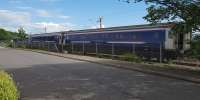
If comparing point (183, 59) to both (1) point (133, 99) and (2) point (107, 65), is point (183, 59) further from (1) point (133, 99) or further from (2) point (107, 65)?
(1) point (133, 99)

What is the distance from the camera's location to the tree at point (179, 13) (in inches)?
696

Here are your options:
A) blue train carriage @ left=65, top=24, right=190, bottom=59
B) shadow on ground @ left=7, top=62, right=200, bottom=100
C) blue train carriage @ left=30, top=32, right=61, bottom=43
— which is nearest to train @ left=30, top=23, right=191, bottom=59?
blue train carriage @ left=65, top=24, right=190, bottom=59

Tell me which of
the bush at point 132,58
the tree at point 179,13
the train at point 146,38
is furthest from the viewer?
the train at point 146,38

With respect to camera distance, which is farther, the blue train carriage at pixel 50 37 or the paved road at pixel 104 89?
the blue train carriage at pixel 50 37

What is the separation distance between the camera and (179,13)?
1861cm

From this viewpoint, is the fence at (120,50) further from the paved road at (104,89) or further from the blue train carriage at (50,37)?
the blue train carriage at (50,37)

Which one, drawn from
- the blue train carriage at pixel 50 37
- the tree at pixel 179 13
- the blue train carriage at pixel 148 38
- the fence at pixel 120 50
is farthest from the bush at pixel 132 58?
the blue train carriage at pixel 50 37

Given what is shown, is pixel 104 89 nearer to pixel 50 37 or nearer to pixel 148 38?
pixel 148 38

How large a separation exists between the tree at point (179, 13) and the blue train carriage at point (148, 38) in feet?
17.3

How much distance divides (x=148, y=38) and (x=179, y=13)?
13.5 m

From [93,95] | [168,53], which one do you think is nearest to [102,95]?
[93,95]

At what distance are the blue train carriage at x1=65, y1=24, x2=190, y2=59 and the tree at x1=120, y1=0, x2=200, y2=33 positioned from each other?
208 inches

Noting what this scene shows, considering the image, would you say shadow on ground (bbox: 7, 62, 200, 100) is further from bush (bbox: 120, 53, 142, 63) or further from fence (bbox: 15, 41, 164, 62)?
fence (bbox: 15, 41, 164, 62)

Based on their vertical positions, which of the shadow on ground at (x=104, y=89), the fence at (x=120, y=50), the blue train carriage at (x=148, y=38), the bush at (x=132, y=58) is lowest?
the shadow on ground at (x=104, y=89)
